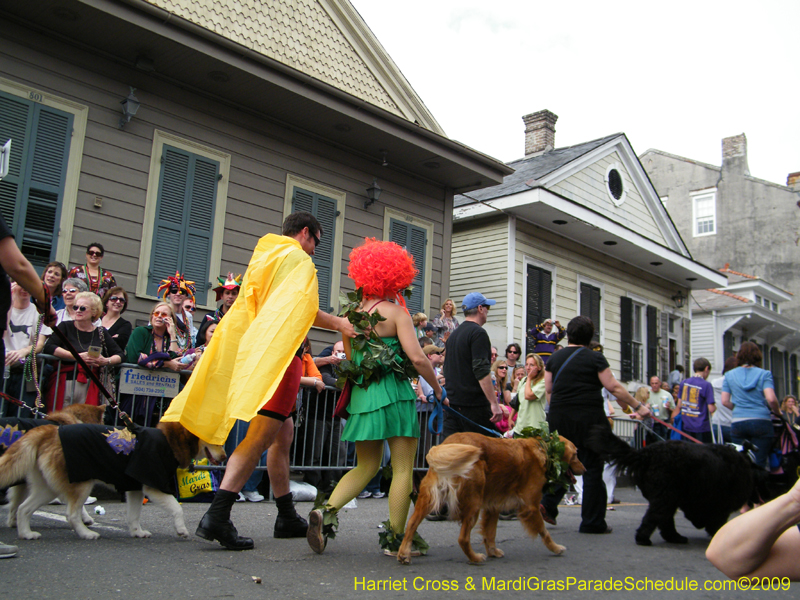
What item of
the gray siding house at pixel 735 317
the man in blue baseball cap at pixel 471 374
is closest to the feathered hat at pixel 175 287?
the man in blue baseball cap at pixel 471 374

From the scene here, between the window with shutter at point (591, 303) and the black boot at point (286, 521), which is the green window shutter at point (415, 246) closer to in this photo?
the window with shutter at point (591, 303)

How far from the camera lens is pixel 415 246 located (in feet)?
41.3

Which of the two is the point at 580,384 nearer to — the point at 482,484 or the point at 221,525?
the point at 482,484

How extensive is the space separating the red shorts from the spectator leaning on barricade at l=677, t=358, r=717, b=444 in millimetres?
7424

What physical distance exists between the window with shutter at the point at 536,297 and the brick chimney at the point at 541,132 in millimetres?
5265

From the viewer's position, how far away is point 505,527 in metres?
6.20

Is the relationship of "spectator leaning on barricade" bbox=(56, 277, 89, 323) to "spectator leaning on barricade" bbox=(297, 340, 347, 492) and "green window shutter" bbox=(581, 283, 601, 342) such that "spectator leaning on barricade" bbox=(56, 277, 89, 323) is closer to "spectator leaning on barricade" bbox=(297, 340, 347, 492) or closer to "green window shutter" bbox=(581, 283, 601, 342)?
"spectator leaning on barricade" bbox=(297, 340, 347, 492)

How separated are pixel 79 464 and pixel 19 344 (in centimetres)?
235

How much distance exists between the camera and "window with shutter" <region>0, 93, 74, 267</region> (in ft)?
26.5

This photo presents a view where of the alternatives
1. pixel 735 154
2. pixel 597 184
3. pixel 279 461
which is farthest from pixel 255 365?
pixel 735 154

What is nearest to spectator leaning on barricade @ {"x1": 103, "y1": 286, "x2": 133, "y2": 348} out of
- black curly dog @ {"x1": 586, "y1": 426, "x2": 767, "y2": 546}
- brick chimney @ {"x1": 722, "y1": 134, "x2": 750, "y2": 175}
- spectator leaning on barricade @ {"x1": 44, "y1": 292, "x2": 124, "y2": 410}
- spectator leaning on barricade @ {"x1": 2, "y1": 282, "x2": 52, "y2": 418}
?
spectator leaning on barricade @ {"x1": 44, "y1": 292, "x2": 124, "y2": 410}

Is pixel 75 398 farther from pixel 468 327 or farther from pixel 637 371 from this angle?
pixel 637 371

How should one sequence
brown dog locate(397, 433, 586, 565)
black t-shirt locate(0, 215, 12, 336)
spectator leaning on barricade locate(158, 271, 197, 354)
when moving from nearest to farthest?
black t-shirt locate(0, 215, 12, 336)
brown dog locate(397, 433, 586, 565)
spectator leaning on barricade locate(158, 271, 197, 354)

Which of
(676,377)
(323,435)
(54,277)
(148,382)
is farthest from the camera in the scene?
(676,377)
